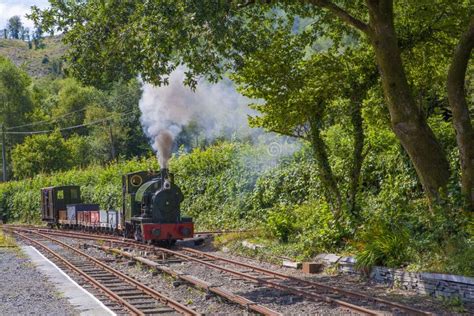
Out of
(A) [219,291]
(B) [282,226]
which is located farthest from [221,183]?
(A) [219,291]

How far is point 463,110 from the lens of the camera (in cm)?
1211

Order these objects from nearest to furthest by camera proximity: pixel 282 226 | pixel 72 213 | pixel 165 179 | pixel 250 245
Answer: pixel 282 226 → pixel 250 245 → pixel 165 179 → pixel 72 213

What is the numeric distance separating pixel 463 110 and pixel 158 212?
1103 cm

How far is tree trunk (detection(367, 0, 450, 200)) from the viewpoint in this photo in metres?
12.5

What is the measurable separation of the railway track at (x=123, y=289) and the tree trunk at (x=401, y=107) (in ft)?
18.9

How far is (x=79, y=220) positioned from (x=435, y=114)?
63.5 feet

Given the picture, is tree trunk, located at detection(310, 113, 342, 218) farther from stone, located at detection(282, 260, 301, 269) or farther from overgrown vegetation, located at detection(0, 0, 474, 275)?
stone, located at detection(282, 260, 301, 269)

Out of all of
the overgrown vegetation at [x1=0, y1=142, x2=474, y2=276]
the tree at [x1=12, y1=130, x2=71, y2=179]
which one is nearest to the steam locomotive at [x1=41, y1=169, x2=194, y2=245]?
the overgrown vegetation at [x1=0, y1=142, x2=474, y2=276]

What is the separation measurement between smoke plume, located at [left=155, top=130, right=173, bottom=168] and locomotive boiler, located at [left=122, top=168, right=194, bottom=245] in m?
0.64

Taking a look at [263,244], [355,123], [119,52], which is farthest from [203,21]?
[263,244]

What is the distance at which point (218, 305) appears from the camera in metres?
10.5

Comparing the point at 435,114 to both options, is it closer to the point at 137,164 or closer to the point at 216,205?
the point at 216,205

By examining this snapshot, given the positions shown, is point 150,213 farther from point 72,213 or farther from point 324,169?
point 72,213

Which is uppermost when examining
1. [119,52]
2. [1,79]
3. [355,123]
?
[1,79]
